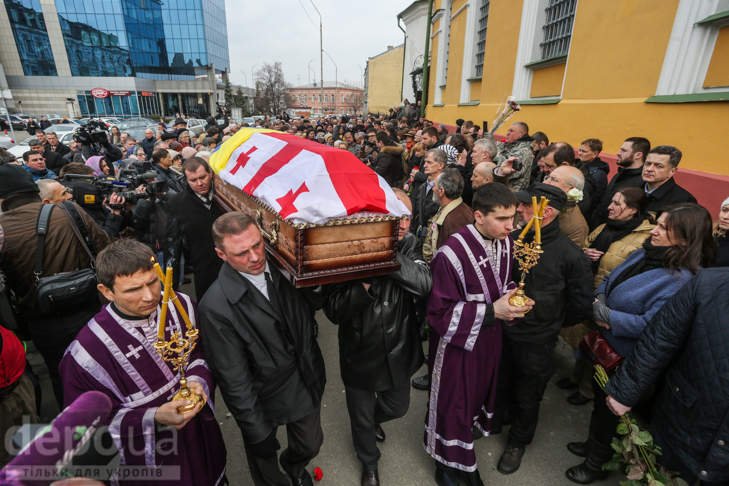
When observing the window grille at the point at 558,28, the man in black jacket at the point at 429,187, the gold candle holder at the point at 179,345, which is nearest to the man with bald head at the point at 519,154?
the man in black jacket at the point at 429,187

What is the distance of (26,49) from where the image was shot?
1412 inches

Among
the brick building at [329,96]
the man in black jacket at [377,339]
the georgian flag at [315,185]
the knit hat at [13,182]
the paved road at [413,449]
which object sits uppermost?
the brick building at [329,96]

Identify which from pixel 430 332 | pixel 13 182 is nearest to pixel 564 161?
pixel 430 332

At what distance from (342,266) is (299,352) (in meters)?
0.59

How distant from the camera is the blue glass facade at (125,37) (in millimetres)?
35938

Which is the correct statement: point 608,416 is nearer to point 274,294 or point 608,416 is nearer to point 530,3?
point 274,294

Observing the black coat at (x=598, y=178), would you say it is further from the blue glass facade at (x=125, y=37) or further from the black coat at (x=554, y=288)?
the blue glass facade at (x=125, y=37)

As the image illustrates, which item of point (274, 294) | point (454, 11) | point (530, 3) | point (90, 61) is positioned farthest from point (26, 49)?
point (274, 294)

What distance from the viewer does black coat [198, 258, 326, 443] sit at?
1838 mm

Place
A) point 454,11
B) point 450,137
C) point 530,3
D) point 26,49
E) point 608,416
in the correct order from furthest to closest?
point 26,49, point 454,11, point 530,3, point 450,137, point 608,416

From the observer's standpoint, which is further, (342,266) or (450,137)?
(450,137)

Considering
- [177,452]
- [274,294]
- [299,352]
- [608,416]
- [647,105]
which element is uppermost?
[647,105]

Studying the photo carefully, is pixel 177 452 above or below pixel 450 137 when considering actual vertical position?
below

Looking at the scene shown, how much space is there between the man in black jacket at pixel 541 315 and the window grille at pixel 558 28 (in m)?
5.54
